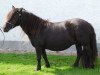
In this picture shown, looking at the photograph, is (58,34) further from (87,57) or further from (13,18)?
(13,18)

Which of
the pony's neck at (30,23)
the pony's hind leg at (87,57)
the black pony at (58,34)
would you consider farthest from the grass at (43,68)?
the pony's neck at (30,23)

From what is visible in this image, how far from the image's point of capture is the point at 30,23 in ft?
39.7

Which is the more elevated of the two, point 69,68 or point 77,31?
point 77,31

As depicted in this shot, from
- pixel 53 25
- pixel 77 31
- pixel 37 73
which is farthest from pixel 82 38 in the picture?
pixel 37 73

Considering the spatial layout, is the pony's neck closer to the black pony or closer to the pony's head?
the black pony

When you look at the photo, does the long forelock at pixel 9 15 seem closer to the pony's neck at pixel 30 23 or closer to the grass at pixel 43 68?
the pony's neck at pixel 30 23

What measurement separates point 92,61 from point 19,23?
290 centimetres

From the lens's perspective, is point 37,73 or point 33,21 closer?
point 37,73

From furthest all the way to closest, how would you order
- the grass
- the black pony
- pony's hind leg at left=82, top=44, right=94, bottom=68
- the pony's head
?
1. pony's hind leg at left=82, top=44, right=94, bottom=68
2. the black pony
3. the pony's head
4. the grass

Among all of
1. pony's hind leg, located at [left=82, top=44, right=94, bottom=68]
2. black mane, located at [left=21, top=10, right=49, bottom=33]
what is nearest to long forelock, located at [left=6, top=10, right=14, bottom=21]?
black mane, located at [left=21, top=10, right=49, bottom=33]

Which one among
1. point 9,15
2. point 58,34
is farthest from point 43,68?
point 9,15

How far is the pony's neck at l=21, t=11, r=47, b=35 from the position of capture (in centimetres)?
1203

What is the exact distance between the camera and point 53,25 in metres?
12.3

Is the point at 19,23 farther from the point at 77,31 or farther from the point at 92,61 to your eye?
the point at 92,61
